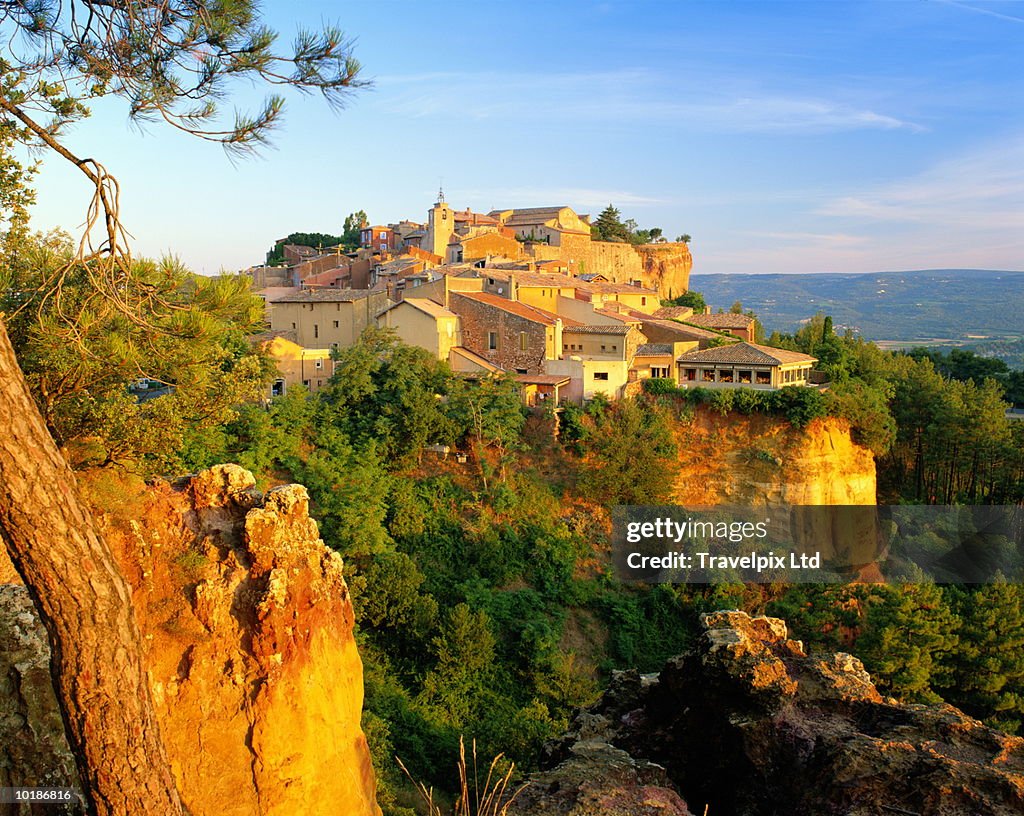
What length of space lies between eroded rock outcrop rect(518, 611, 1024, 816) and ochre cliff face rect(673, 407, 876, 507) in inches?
521


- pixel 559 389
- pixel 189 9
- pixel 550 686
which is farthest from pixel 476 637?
pixel 189 9

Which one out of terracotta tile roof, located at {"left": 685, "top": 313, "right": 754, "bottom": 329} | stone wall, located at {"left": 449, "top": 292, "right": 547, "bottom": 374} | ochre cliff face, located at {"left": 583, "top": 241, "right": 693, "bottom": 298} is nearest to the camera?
stone wall, located at {"left": 449, "top": 292, "right": 547, "bottom": 374}

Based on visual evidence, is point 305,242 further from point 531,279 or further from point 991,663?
point 991,663

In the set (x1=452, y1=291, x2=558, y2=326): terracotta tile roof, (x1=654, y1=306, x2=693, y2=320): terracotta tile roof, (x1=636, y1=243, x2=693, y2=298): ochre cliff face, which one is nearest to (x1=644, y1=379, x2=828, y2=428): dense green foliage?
(x1=452, y1=291, x2=558, y2=326): terracotta tile roof

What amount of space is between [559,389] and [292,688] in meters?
21.0

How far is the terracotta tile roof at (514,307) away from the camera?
27789 millimetres

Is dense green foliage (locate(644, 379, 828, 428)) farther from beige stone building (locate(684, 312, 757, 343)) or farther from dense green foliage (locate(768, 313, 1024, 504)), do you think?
beige stone building (locate(684, 312, 757, 343))

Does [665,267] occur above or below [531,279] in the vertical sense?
above

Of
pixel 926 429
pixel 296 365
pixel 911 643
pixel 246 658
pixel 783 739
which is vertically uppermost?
pixel 296 365

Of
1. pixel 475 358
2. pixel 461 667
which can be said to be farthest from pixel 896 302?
pixel 461 667

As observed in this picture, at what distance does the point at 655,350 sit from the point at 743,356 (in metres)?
3.14

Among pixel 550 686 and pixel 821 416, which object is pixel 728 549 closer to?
pixel 821 416

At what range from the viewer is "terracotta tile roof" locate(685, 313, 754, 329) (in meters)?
34.5

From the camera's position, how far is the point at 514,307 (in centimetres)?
2869
